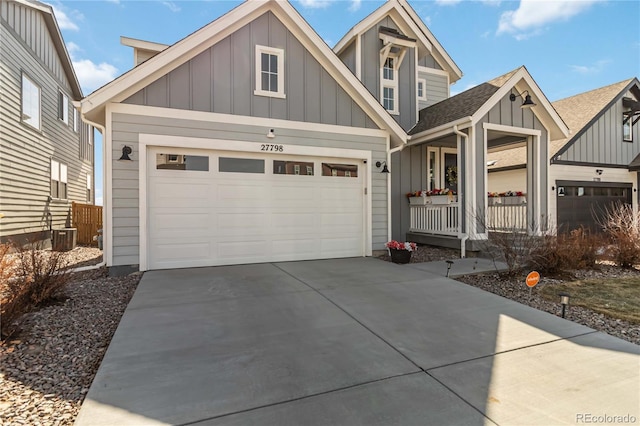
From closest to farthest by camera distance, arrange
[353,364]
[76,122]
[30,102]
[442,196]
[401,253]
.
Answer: [353,364], [401,253], [442,196], [30,102], [76,122]

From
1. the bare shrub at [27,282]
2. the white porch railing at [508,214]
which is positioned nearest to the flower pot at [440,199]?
the white porch railing at [508,214]

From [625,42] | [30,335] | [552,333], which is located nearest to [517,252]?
[552,333]

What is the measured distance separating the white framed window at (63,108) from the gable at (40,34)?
1.76 ft

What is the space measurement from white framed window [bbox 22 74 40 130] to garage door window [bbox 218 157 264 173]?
739cm

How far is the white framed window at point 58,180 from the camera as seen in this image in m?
11.7

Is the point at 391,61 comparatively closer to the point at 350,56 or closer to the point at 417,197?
the point at 350,56

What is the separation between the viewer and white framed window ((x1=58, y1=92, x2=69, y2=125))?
12.7 meters

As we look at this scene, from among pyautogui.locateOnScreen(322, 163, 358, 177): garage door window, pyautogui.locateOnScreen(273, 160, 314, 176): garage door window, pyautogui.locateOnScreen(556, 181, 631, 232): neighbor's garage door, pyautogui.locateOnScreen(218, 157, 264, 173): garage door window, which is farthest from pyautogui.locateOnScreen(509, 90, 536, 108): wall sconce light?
pyautogui.locateOnScreen(218, 157, 264, 173): garage door window

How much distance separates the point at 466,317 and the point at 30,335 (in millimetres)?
4664

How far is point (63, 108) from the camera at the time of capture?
1297cm

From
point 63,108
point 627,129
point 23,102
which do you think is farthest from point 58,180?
point 627,129

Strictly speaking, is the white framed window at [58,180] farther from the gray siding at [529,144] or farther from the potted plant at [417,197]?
the gray siding at [529,144]

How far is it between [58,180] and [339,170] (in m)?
11.0

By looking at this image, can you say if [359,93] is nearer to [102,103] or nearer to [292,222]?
[292,222]
